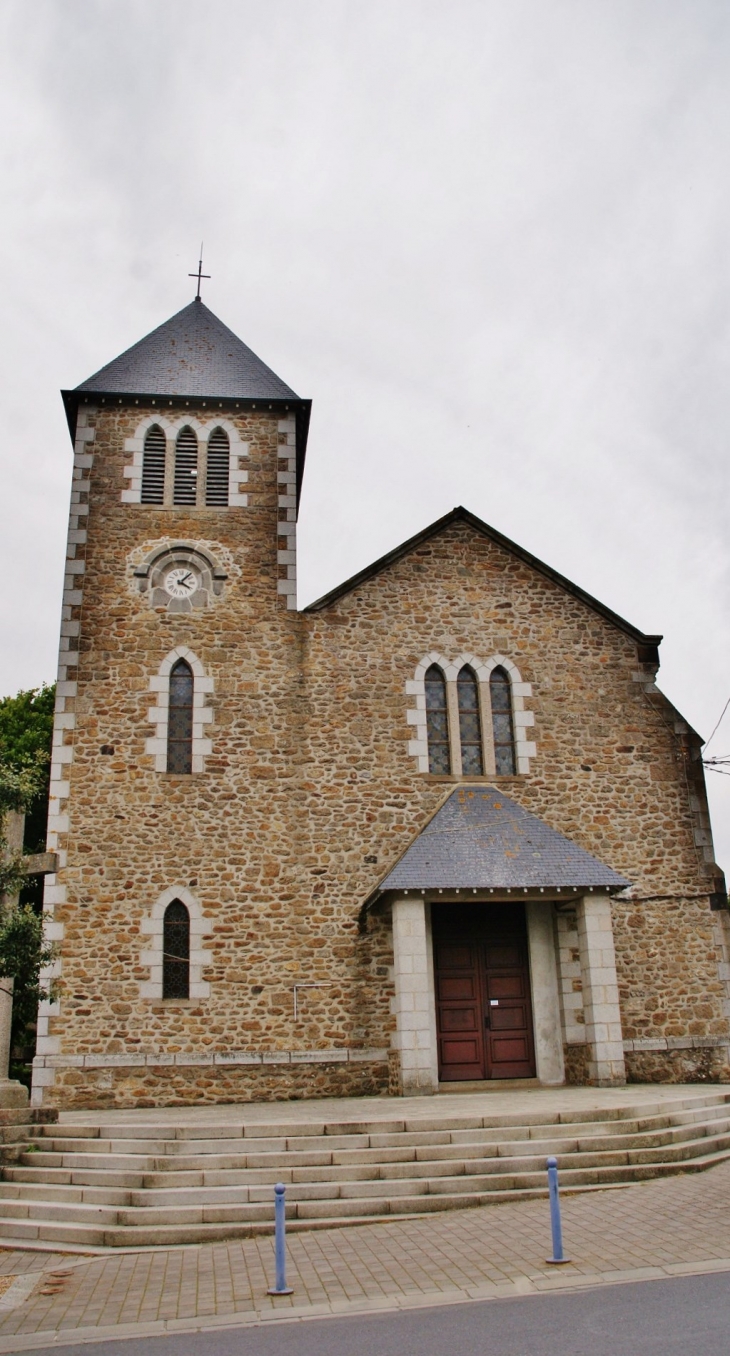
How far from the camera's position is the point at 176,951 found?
13984mm

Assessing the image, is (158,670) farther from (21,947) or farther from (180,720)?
(21,947)

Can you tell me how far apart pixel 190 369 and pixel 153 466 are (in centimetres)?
215

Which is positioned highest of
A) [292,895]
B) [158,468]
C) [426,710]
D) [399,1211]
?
[158,468]

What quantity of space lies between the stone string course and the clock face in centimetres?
42

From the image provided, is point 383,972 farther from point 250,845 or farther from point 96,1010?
point 96,1010

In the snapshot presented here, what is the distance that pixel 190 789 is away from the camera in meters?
14.7

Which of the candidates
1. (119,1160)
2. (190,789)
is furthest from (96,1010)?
(119,1160)

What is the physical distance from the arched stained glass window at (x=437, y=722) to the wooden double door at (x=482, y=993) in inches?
86.0

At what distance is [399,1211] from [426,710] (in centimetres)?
808

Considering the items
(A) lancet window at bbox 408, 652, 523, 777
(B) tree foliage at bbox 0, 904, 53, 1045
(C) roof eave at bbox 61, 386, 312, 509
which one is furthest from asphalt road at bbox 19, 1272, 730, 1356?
(C) roof eave at bbox 61, 386, 312, 509

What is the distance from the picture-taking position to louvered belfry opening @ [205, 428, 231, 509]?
54.3 ft

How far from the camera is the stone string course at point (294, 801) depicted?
44.9 feet

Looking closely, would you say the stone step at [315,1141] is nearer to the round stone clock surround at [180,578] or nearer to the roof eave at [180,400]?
the round stone clock surround at [180,578]

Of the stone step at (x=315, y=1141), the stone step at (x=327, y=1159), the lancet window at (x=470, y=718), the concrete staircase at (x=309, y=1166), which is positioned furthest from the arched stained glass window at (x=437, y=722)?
the stone step at (x=327, y=1159)
